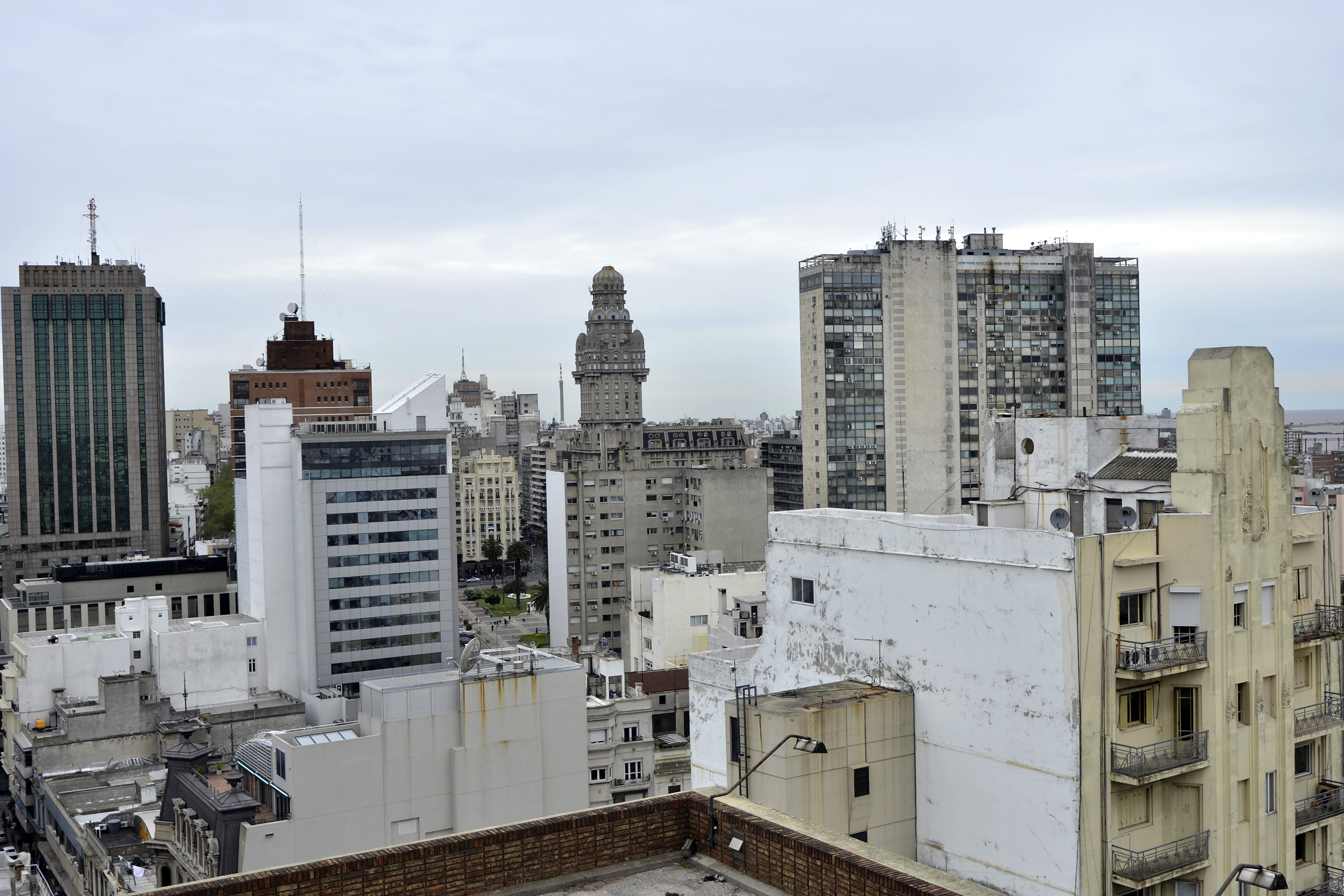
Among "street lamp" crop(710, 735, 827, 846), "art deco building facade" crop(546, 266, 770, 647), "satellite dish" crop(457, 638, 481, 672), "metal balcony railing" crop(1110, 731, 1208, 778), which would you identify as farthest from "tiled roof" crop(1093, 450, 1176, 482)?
"art deco building facade" crop(546, 266, 770, 647)

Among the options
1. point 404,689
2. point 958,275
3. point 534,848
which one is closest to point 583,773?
point 404,689

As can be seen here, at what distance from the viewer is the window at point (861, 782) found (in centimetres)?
2362

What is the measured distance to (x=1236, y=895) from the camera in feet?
76.9

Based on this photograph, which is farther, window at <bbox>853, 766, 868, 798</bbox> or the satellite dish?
the satellite dish

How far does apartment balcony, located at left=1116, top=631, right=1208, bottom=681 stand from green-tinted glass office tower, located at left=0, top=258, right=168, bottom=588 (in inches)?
6664

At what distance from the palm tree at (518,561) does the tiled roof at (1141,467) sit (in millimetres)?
138419

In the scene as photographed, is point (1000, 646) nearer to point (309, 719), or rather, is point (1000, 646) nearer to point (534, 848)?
point (534, 848)

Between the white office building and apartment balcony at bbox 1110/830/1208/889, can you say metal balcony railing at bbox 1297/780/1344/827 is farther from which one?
the white office building

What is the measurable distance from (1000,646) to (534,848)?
11175mm

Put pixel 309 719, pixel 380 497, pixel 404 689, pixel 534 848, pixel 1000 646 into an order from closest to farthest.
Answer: pixel 534 848
pixel 1000 646
pixel 404 689
pixel 309 719
pixel 380 497

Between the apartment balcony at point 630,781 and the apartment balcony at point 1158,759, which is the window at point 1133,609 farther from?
the apartment balcony at point 630,781

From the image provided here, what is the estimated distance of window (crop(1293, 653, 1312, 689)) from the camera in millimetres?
26391

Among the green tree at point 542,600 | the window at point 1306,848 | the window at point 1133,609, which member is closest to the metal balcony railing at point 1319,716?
the window at point 1306,848

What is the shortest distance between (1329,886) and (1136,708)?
8.56 metres
